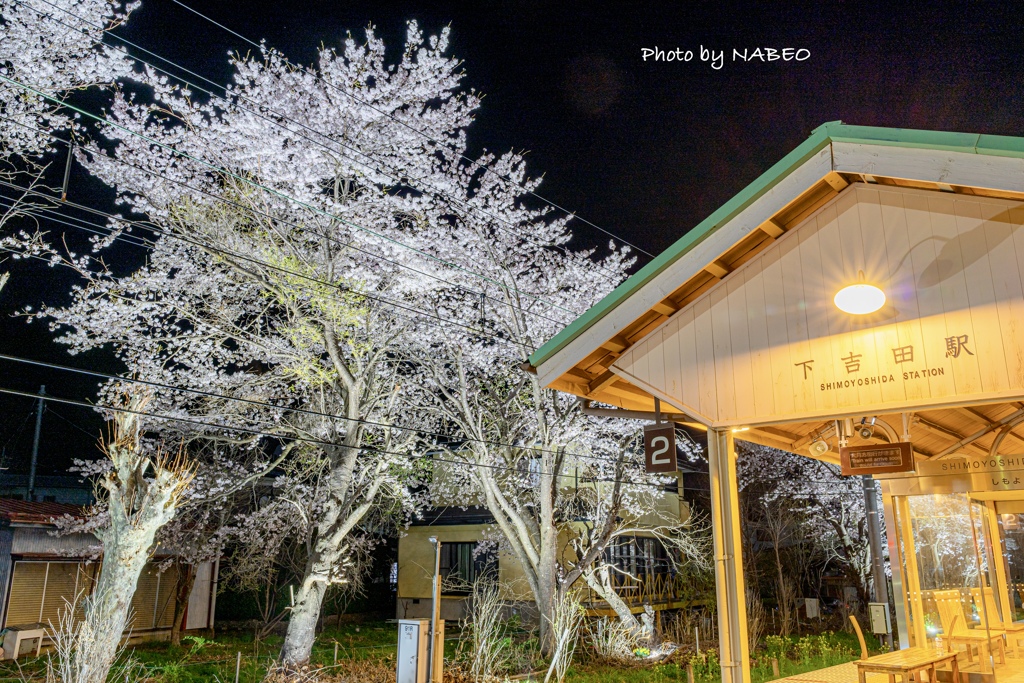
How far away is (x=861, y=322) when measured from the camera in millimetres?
5305

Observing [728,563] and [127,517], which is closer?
[728,563]

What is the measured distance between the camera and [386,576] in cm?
2555

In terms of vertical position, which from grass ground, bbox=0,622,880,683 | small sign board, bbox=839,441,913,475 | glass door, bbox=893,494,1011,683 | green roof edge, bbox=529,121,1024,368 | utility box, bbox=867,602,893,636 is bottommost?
grass ground, bbox=0,622,880,683

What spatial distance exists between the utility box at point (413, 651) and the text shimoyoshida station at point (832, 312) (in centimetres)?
557

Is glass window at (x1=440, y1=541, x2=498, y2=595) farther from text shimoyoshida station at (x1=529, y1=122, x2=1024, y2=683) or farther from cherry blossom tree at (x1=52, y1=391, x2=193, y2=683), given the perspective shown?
text shimoyoshida station at (x1=529, y1=122, x2=1024, y2=683)

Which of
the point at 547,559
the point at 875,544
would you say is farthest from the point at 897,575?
the point at 547,559

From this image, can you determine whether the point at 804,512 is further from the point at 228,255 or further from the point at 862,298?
the point at 862,298

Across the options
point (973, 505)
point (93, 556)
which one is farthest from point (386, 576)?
point (973, 505)

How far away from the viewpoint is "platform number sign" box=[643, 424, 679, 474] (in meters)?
6.34

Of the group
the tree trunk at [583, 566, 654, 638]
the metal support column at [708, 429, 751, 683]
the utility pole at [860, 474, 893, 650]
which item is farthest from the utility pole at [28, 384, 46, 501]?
the utility pole at [860, 474, 893, 650]

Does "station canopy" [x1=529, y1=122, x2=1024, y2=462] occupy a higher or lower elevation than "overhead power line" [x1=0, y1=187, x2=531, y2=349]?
lower

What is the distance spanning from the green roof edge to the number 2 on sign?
4.06 feet

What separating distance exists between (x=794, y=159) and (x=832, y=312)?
1196 mm

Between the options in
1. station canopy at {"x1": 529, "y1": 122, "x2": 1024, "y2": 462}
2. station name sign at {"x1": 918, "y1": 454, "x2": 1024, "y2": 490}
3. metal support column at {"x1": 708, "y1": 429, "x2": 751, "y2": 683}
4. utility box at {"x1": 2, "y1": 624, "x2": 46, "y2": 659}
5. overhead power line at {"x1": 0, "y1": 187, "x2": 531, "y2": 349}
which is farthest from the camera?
utility box at {"x1": 2, "y1": 624, "x2": 46, "y2": 659}
